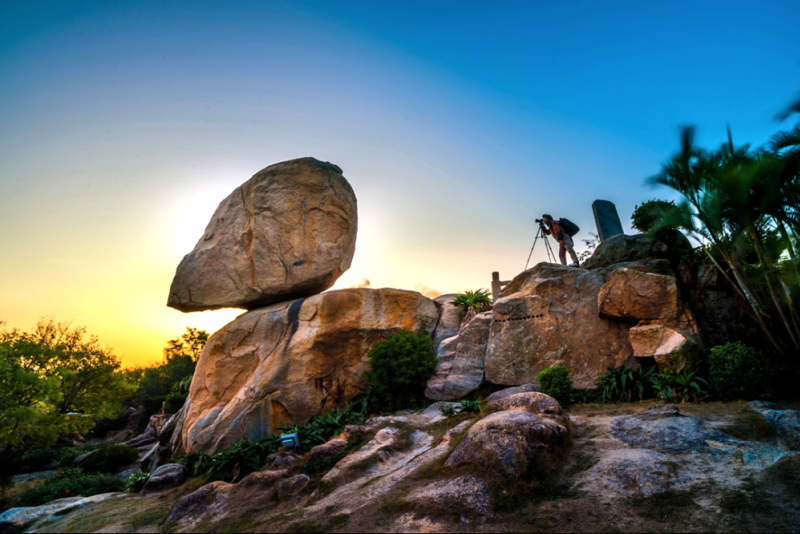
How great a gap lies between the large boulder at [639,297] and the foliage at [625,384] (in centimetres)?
160

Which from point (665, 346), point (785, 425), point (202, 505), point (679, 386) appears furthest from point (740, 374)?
point (202, 505)

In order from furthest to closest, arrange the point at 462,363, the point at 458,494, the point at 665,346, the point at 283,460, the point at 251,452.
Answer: the point at 462,363 < the point at 665,346 < the point at 251,452 < the point at 283,460 < the point at 458,494

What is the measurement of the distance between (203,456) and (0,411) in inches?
410

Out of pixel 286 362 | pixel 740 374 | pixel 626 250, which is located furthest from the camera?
pixel 286 362

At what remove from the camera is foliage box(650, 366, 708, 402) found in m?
9.88

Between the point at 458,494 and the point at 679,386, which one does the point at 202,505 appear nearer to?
the point at 458,494

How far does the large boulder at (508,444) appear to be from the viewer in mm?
6016

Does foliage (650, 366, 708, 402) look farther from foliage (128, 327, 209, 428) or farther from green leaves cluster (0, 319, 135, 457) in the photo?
foliage (128, 327, 209, 428)

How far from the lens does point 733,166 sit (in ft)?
34.7

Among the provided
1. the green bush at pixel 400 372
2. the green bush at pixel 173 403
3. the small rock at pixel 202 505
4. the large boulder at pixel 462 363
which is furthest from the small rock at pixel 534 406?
the green bush at pixel 173 403

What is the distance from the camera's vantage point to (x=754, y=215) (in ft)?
33.8

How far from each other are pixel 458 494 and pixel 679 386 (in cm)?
786

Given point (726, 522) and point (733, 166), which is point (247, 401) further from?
point (733, 166)

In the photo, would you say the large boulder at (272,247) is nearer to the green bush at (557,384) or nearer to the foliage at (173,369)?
the green bush at (557,384)
